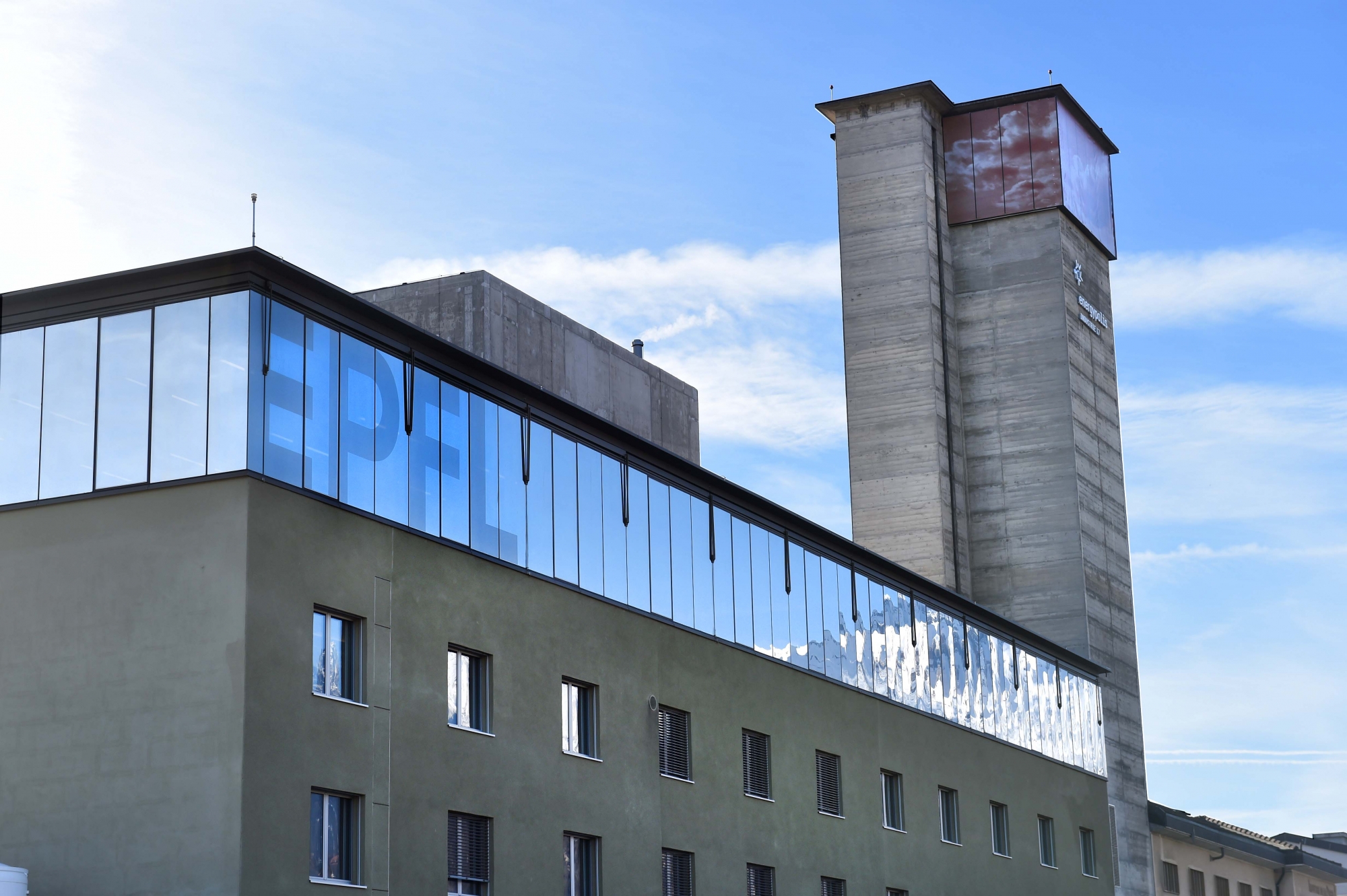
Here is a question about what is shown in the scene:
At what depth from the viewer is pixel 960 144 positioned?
3039 inches

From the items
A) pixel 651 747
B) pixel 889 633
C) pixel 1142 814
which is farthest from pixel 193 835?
pixel 1142 814

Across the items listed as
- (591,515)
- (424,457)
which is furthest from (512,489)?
(591,515)

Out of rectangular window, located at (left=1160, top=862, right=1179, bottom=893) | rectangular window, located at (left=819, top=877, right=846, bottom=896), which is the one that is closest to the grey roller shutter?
rectangular window, located at (left=819, top=877, right=846, bottom=896)

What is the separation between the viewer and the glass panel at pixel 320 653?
26.3 metres

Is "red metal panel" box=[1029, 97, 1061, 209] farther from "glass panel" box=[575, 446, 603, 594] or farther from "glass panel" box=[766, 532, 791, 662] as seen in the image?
"glass panel" box=[575, 446, 603, 594]

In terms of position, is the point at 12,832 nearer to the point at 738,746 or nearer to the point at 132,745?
the point at 132,745

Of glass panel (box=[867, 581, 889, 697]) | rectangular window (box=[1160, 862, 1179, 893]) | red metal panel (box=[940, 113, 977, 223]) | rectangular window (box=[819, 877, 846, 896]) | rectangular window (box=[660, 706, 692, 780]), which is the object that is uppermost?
red metal panel (box=[940, 113, 977, 223])

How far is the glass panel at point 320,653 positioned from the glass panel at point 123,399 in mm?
3541

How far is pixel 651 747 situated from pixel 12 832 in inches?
512

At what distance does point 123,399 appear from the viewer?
1047 inches

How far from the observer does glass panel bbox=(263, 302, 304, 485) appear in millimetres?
26062

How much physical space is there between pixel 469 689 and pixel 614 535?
19.7 ft

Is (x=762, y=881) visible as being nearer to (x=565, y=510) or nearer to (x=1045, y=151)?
(x=565, y=510)

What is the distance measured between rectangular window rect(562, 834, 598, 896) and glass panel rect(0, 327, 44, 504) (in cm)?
1153
